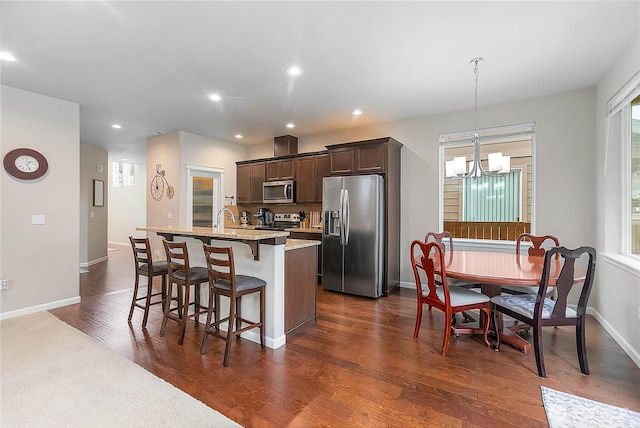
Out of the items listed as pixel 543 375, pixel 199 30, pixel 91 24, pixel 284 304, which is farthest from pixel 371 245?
pixel 91 24

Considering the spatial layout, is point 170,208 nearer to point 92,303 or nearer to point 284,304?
point 92,303

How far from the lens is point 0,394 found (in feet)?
6.81

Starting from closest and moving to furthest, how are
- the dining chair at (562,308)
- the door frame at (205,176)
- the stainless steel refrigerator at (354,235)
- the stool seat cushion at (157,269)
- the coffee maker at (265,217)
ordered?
the dining chair at (562,308), the stool seat cushion at (157,269), the stainless steel refrigerator at (354,235), the door frame at (205,176), the coffee maker at (265,217)

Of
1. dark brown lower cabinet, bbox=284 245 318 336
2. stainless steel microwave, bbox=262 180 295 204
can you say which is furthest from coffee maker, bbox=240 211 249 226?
dark brown lower cabinet, bbox=284 245 318 336

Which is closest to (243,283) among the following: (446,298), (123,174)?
(446,298)

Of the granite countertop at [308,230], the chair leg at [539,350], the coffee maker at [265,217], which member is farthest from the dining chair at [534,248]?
the coffee maker at [265,217]

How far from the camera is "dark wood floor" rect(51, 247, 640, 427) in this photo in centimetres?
190

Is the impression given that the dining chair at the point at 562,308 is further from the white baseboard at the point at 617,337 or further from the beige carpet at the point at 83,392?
the beige carpet at the point at 83,392

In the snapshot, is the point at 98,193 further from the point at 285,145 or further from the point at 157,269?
the point at 157,269

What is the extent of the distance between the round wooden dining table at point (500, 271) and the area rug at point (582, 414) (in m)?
0.67

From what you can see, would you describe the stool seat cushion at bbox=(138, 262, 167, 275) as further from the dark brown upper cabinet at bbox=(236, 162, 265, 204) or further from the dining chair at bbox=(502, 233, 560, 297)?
the dining chair at bbox=(502, 233, 560, 297)

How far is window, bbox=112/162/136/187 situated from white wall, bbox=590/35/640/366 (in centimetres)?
1174

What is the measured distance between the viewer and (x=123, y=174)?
35.8 feet

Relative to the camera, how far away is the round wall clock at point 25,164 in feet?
11.7
